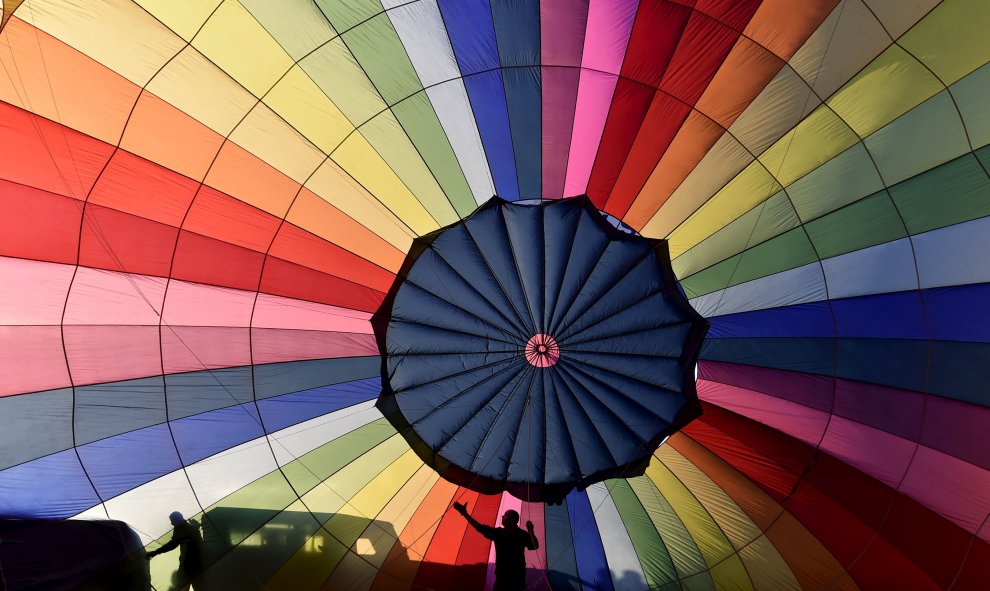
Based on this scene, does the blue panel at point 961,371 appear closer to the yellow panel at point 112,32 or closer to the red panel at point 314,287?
the red panel at point 314,287

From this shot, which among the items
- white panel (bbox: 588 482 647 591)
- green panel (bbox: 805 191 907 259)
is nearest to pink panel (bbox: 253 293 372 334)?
white panel (bbox: 588 482 647 591)

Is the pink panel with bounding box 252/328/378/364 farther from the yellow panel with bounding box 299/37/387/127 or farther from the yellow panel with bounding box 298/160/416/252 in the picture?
the yellow panel with bounding box 299/37/387/127

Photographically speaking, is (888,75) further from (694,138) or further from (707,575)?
(707,575)

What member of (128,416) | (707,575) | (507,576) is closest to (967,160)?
(707,575)

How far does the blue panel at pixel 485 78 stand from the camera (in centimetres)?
347

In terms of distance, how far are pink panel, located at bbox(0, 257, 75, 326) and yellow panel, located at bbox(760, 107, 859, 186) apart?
12.0ft

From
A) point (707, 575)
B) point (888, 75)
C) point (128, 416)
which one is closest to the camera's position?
point (888, 75)

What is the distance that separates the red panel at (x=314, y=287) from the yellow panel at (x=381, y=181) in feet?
1.53

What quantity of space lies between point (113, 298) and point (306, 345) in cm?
99

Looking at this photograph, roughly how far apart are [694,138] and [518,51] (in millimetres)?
1031

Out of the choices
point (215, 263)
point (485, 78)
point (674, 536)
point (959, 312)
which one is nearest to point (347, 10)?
point (485, 78)

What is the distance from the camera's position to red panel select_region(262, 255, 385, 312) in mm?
3803

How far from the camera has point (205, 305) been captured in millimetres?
3744

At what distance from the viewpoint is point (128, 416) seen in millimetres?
3707
